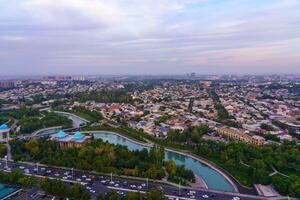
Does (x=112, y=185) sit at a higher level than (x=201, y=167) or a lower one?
higher

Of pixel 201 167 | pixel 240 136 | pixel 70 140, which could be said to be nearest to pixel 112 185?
pixel 201 167

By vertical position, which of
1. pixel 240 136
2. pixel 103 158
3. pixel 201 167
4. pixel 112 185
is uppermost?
pixel 103 158

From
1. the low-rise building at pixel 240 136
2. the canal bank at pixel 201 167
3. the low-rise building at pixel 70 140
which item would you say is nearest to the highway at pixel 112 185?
the canal bank at pixel 201 167

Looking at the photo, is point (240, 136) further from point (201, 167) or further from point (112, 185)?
point (112, 185)

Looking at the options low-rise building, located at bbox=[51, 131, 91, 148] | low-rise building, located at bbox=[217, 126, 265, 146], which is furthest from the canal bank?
low-rise building, located at bbox=[217, 126, 265, 146]

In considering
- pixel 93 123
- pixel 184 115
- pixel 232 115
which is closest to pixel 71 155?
pixel 93 123

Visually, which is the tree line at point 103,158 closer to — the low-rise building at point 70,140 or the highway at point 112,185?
the highway at point 112,185

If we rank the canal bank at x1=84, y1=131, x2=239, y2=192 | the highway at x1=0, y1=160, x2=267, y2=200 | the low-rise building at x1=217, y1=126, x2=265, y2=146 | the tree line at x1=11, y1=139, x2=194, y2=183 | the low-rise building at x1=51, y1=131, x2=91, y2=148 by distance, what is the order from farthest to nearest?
the low-rise building at x1=217, y1=126, x2=265, y2=146, the low-rise building at x1=51, y1=131, x2=91, y2=148, the tree line at x1=11, y1=139, x2=194, y2=183, the canal bank at x1=84, y1=131, x2=239, y2=192, the highway at x1=0, y1=160, x2=267, y2=200

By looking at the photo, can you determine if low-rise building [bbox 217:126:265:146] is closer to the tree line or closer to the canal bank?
the canal bank
